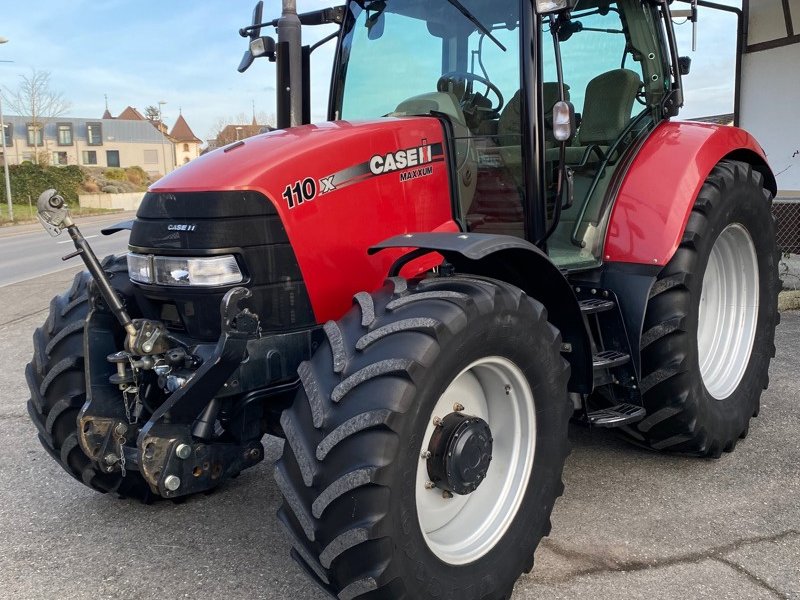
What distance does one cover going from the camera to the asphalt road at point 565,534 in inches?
106

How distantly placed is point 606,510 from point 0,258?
16.2 meters

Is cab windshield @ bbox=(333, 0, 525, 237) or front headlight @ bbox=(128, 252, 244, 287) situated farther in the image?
cab windshield @ bbox=(333, 0, 525, 237)

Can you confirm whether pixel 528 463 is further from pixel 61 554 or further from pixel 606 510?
pixel 61 554

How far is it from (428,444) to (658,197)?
176 cm

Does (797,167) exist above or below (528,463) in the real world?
above

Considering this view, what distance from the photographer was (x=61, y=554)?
2992 mm

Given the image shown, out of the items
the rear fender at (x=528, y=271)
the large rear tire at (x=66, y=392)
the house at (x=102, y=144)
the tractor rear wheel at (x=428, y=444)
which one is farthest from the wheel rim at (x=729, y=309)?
the house at (x=102, y=144)

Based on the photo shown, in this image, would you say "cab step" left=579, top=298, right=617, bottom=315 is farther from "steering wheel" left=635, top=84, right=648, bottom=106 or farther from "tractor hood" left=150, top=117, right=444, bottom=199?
"steering wheel" left=635, top=84, right=648, bottom=106

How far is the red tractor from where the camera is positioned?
86.9 inches

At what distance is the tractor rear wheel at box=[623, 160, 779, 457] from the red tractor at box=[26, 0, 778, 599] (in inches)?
0.7

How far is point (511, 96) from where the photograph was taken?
3.24 metres

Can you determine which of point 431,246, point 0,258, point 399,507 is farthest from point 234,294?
point 0,258

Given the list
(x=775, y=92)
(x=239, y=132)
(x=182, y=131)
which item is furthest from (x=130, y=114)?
(x=775, y=92)

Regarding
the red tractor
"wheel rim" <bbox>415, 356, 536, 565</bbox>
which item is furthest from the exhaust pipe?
"wheel rim" <bbox>415, 356, 536, 565</bbox>
